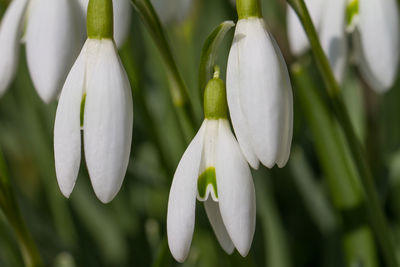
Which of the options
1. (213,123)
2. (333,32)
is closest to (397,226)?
(333,32)

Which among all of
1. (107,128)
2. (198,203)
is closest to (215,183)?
(107,128)

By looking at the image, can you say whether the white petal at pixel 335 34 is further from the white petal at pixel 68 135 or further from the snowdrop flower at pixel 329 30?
the white petal at pixel 68 135

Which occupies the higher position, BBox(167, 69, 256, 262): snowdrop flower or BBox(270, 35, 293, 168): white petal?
BBox(270, 35, 293, 168): white petal

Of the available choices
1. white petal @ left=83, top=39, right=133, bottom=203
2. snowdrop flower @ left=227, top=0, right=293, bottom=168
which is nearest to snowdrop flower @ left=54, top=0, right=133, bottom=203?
white petal @ left=83, top=39, right=133, bottom=203

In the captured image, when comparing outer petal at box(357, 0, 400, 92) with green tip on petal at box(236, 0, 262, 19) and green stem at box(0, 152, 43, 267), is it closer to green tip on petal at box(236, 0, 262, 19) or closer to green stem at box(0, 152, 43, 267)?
green tip on petal at box(236, 0, 262, 19)

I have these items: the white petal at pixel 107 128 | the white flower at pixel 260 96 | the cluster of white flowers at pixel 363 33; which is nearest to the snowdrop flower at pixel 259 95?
the white flower at pixel 260 96
